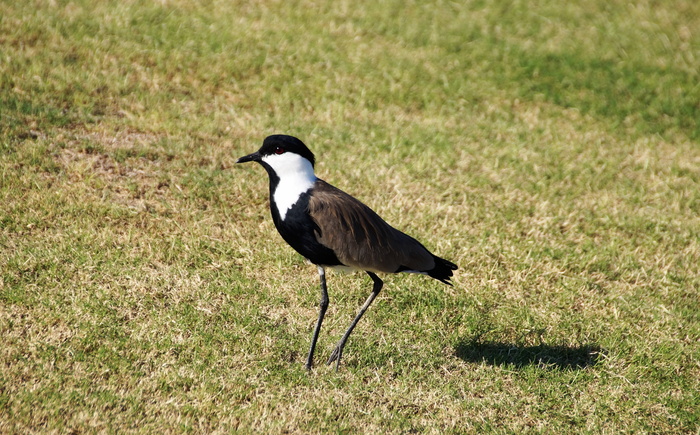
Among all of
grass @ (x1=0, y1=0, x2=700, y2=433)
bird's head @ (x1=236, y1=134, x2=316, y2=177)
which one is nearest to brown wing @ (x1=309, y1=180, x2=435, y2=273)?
bird's head @ (x1=236, y1=134, x2=316, y2=177)

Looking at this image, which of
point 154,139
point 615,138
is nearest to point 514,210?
point 615,138

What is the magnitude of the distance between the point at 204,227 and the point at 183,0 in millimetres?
4454

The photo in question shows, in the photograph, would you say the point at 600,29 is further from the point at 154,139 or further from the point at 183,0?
the point at 154,139

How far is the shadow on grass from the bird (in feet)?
2.20

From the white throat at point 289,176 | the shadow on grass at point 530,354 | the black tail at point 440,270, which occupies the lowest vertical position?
the shadow on grass at point 530,354

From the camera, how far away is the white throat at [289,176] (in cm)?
422

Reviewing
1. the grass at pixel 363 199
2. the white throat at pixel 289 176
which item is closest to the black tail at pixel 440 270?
the grass at pixel 363 199

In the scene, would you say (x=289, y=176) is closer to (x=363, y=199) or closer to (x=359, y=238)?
(x=359, y=238)

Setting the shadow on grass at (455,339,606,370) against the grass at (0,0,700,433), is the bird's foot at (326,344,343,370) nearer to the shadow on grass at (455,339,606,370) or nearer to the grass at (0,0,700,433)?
the grass at (0,0,700,433)

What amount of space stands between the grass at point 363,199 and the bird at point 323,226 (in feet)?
2.01

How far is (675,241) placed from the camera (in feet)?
20.3

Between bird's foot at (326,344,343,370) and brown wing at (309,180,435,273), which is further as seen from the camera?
bird's foot at (326,344,343,370)

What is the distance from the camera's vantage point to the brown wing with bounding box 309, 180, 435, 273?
4.20 metres

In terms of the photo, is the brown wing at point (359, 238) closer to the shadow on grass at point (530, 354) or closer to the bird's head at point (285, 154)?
the bird's head at point (285, 154)
